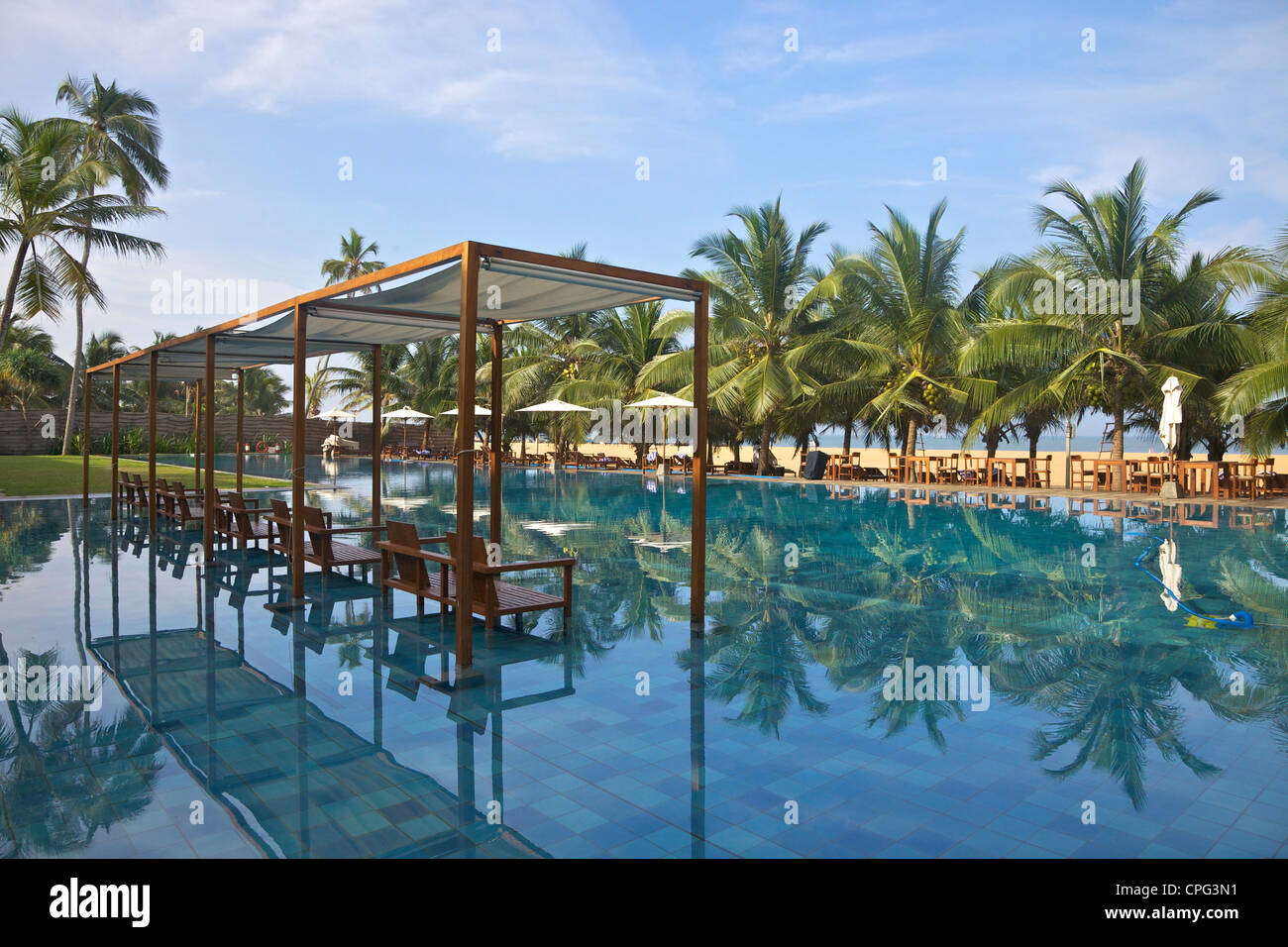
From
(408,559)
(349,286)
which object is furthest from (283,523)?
(349,286)

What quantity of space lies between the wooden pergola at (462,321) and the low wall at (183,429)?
20592 mm

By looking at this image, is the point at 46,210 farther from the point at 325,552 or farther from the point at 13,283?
the point at 325,552

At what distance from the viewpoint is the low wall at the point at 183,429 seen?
32.1m

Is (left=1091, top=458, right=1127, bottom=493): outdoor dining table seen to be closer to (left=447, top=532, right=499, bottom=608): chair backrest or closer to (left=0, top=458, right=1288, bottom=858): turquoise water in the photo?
(left=0, top=458, right=1288, bottom=858): turquoise water

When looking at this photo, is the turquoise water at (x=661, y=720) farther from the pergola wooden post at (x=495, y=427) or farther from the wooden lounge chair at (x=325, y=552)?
the pergola wooden post at (x=495, y=427)

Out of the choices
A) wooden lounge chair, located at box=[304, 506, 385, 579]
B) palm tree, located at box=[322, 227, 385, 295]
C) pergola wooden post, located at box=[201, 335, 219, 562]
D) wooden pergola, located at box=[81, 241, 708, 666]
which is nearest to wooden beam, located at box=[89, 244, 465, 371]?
wooden pergola, located at box=[81, 241, 708, 666]

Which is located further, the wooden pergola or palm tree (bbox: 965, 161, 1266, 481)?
palm tree (bbox: 965, 161, 1266, 481)

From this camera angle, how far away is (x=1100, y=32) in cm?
1512

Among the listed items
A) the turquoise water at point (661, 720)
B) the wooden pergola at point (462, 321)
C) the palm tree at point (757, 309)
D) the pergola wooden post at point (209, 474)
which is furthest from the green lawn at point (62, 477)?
the palm tree at point (757, 309)

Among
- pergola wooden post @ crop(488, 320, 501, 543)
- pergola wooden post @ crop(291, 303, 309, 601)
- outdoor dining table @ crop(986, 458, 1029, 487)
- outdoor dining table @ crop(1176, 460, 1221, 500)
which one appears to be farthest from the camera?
outdoor dining table @ crop(986, 458, 1029, 487)

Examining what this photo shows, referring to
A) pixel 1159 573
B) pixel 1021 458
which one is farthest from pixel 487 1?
pixel 1021 458

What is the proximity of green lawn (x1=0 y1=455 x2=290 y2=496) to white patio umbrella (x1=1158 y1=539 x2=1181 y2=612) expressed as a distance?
720 inches

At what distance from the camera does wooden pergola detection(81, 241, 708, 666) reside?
17.7 feet
